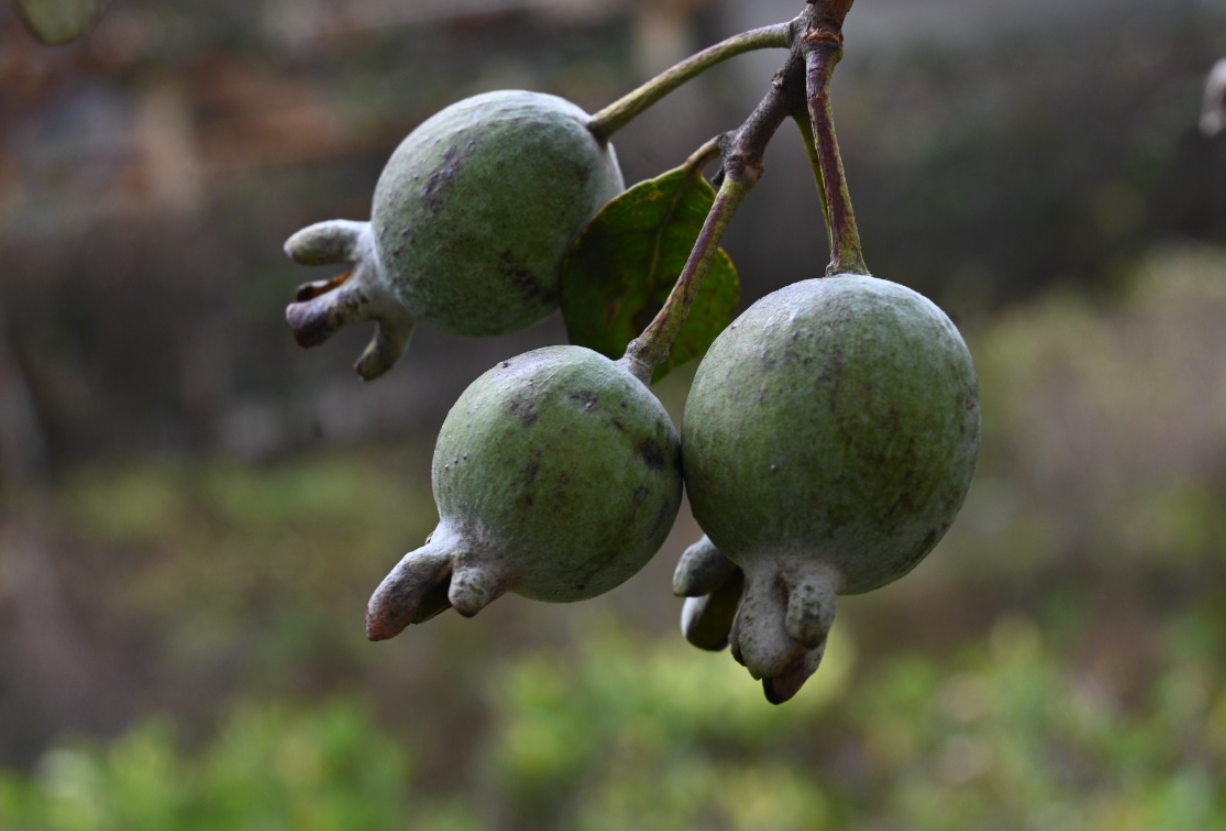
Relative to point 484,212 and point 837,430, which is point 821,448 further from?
point 484,212

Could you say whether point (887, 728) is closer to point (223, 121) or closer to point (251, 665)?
point (251, 665)

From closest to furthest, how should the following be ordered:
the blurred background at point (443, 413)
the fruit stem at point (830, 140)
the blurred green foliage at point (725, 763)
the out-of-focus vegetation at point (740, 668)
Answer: the fruit stem at point (830, 140) → the blurred green foliage at point (725, 763) → the out-of-focus vegetation at point (740, 668) → the blurred background at point (443, 413)

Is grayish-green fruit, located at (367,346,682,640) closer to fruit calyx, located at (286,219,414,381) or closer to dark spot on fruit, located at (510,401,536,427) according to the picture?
dark spot on fruit, located at (510,401,536,427)

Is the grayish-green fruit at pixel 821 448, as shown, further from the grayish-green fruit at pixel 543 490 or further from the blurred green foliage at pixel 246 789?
the blurred green foliage at pixel 246 789

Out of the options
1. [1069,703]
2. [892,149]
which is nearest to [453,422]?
[1069,703]

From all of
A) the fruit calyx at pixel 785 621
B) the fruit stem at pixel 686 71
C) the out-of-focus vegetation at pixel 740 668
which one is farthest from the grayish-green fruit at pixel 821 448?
the out-of-focus vegetation at pixel 740 668

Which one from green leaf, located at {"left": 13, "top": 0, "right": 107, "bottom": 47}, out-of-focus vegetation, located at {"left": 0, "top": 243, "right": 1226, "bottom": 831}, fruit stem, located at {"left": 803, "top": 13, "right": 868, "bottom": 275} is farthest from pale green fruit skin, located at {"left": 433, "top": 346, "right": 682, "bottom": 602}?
out-of-focus vegetation, located at {"left": 0, "top": 243, "right": 1226, "bottom": 831}
